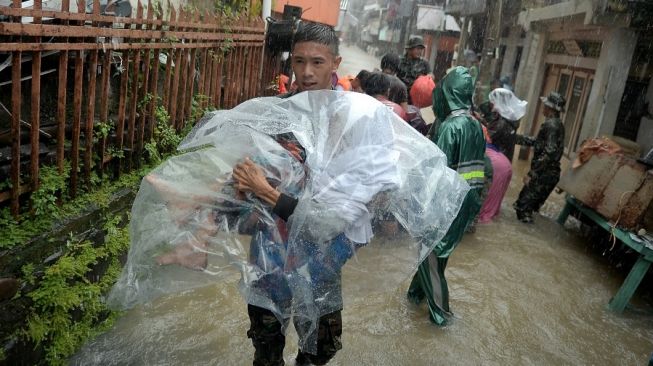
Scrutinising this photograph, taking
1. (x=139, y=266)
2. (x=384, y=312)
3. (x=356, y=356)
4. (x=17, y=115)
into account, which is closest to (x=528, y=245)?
(x=384, y=312)

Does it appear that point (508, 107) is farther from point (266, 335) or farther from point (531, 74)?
point (531, 74)

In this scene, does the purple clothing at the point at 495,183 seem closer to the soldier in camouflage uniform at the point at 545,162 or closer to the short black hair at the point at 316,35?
the soldier in camouflage uniform at the point at 545,162

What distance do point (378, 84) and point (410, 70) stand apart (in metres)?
2.93

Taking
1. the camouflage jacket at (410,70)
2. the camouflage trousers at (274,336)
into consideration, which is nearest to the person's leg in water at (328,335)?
the camouflage trousers at (274,336)

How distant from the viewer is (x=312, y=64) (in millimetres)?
2277

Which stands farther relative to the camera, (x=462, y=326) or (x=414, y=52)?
(x=414, y=52)

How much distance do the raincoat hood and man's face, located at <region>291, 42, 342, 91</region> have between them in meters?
1.45

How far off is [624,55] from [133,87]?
9096 millimetres

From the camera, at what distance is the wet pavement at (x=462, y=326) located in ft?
9.70

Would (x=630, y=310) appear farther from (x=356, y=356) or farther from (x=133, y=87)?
(x=133, y=87)

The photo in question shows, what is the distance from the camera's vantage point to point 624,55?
880 cm

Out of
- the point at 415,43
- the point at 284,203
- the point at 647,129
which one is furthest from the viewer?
the point at 647,129

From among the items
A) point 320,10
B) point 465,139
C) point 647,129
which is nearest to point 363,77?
point 465,139

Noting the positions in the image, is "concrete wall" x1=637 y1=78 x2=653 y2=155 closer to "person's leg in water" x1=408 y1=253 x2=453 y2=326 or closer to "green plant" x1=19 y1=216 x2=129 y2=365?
"person's leg in water" x1=408 y1=253 x2=453 y2=326
